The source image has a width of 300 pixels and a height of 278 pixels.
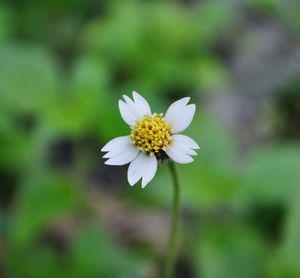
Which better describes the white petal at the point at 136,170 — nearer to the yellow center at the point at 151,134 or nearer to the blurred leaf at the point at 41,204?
the yellow center at the point at 151,134

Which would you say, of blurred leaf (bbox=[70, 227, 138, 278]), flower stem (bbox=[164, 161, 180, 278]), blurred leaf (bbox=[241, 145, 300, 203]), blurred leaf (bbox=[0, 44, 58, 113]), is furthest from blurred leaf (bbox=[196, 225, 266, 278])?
blurred leaf (bbox=[0, 44, 58, 113])

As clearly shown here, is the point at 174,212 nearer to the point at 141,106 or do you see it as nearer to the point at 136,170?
the point at 136,170

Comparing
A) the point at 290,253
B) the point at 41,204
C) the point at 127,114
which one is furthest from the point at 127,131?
the point at 127,114

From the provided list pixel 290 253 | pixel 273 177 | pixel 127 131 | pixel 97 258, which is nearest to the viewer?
pixel 290 253

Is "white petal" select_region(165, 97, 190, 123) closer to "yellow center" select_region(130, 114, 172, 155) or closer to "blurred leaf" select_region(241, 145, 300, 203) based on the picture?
"yellow center" select_region(130, 114, 172, 155)

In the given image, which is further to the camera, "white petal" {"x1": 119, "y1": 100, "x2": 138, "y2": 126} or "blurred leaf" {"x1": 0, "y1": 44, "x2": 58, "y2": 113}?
"blurred leaf" {"x1": 0, "y1": 44, "x2": 58, "y2": 113}

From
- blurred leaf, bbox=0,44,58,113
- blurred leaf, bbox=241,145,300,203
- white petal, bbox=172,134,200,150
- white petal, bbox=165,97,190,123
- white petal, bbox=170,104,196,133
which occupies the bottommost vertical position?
white petal, bbox=172,134,200,150
